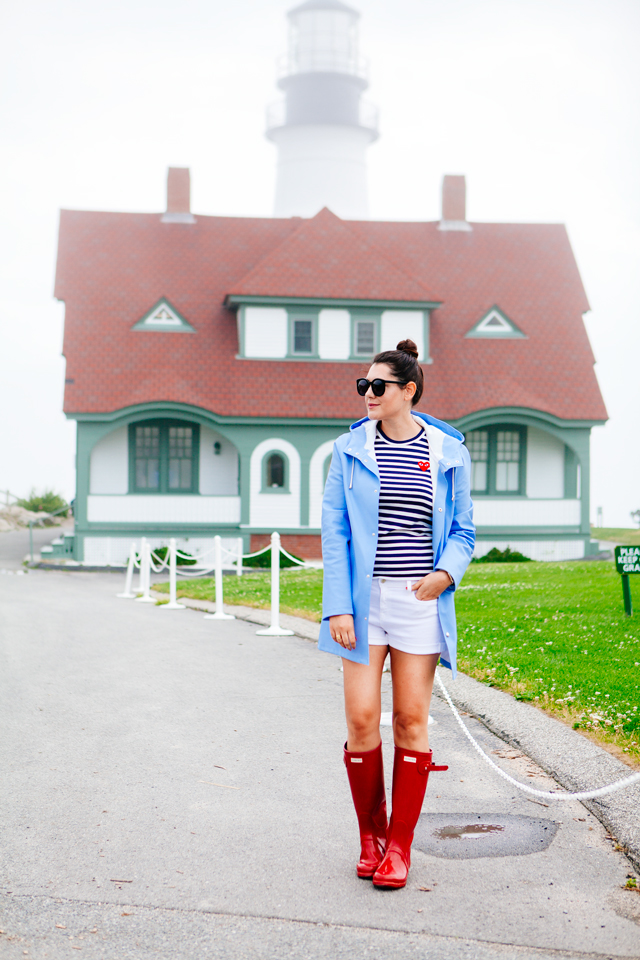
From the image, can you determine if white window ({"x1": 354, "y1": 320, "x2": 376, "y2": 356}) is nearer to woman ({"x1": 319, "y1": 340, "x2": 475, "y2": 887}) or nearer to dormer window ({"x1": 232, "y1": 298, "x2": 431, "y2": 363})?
dormer window ({"x1": 232, "y1": 298, "x2": 431, "y2": 363})

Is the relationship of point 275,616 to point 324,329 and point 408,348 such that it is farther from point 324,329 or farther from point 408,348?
point 324,329

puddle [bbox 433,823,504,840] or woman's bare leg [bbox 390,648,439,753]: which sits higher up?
woman's bare leg [bbox 390,648,439,753]

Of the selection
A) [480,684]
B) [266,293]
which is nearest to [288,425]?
[266,293]

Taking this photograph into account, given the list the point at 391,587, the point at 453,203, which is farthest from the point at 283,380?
the point at 391,587

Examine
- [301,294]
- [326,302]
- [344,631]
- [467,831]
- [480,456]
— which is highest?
[301,294]

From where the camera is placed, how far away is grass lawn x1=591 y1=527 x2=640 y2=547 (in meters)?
33.8

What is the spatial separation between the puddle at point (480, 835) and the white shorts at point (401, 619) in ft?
3.47

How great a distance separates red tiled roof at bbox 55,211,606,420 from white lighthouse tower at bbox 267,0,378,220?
11673mm

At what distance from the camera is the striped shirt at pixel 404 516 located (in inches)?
180

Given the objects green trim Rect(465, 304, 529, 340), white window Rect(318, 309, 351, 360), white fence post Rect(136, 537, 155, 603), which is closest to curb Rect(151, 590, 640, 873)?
white fence post Rect(136, 537, 155, 603)

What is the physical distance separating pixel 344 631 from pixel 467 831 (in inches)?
58.0

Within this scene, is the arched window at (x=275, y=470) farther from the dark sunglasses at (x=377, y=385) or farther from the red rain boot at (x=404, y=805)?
the red rain boot at (x=404, y=805)

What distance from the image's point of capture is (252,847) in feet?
15.9

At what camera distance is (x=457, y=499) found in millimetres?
4766
